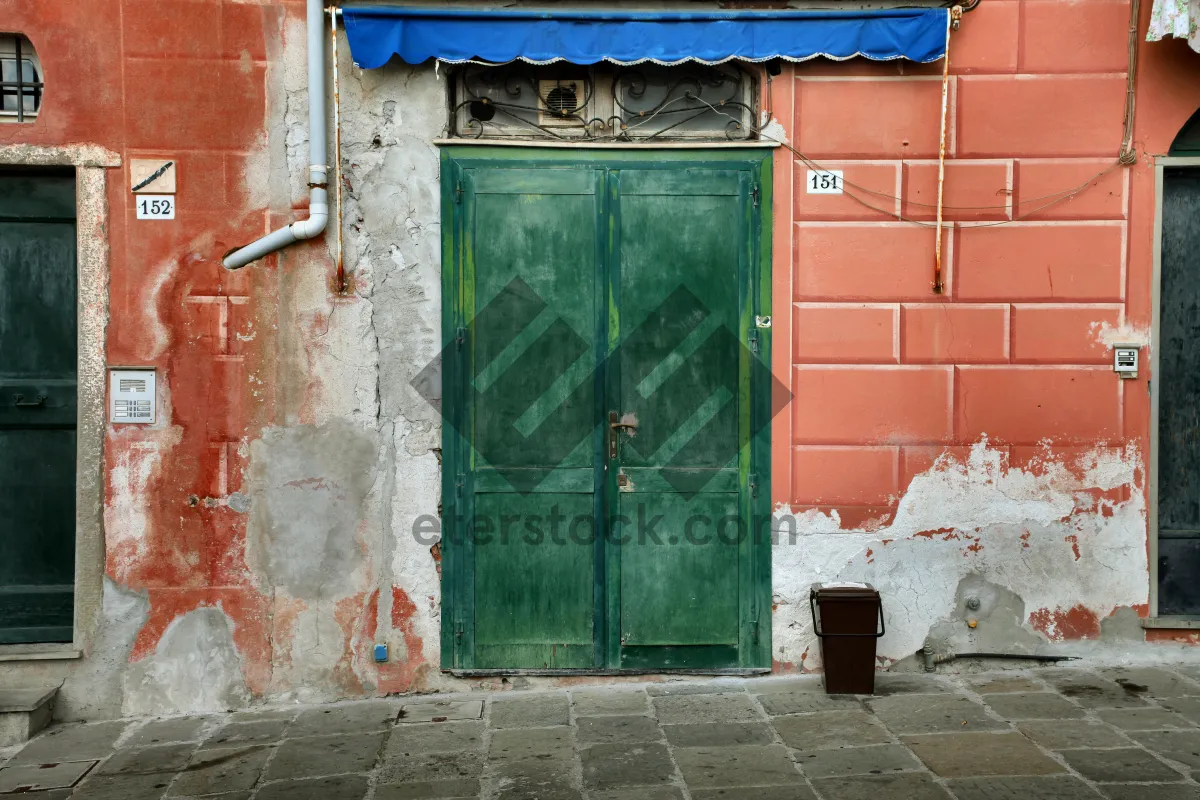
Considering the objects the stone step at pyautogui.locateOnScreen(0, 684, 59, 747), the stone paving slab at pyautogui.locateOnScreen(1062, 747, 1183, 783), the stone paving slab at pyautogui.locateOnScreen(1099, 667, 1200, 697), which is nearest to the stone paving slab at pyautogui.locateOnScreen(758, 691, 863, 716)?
the stone paving slab at pyautogui.locateOnScreen(1062, 747, 1183, 783)

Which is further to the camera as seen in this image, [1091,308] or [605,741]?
[1091,308]

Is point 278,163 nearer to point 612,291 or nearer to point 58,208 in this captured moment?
point 58,208

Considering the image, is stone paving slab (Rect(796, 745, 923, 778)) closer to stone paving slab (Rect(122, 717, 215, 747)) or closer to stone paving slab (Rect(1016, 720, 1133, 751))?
stone paving slab (Rect(1016, 720, 1133, 751))

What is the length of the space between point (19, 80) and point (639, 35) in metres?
3.23

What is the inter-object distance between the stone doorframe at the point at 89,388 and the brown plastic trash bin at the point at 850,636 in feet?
12.5

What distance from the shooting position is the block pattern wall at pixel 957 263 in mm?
5273

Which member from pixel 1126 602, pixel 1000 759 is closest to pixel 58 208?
pixel 1000 759

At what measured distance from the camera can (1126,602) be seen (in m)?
5.36

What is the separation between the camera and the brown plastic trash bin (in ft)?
16.6

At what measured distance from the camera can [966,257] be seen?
5332 mm

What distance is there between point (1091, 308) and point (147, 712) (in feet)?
18.0

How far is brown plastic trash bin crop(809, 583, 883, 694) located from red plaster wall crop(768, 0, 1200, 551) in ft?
1.67

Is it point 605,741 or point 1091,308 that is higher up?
point 1091,308

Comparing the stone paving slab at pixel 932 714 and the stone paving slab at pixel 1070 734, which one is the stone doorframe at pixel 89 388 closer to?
the stone paving slab at pixel 932 714
